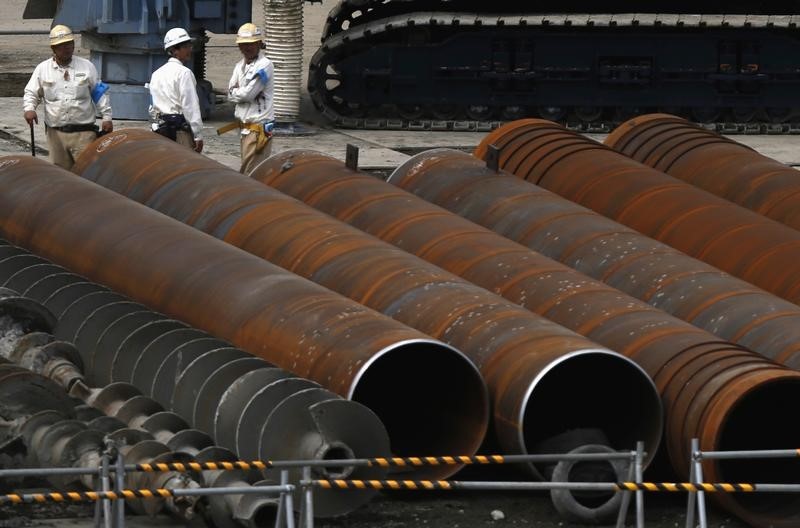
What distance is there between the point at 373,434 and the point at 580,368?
1880 mm

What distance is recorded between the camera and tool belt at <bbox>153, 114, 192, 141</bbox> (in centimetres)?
1734

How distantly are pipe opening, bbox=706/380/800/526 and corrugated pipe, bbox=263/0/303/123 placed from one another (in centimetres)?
1066

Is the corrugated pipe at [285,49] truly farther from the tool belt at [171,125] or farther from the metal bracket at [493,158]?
the metal bracket at [493,158]

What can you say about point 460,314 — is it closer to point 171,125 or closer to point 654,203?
point 654,203

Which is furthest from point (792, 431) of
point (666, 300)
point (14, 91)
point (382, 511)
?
point (14, 91)

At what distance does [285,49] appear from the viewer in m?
22.0

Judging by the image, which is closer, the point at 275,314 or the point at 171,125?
the point at 275,314

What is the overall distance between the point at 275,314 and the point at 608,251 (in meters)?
2.65

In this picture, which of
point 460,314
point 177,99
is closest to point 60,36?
point 177,99

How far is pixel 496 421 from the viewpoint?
11.6 m

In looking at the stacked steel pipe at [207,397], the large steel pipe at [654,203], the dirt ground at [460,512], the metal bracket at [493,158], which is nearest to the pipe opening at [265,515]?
the stacked steel pipe at [207,397]

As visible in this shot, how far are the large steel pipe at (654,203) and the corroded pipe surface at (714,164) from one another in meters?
0.48

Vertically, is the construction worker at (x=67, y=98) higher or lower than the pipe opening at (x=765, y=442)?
higher

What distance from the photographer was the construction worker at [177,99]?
17250 mm
